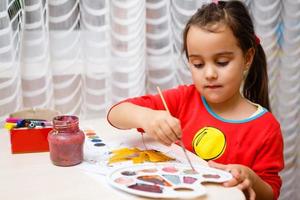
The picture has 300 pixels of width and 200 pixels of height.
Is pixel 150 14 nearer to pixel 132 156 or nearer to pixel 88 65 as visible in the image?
pixel 88 65

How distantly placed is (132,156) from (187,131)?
26 cm

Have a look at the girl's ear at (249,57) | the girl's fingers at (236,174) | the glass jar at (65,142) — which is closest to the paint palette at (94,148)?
the glass jar at (65,142)

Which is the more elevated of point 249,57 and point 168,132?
point 249,57

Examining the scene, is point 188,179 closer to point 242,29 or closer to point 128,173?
point 128,173

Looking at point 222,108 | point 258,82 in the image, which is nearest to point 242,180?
point 222,108

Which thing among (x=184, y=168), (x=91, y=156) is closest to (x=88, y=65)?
(x=91, y=156)

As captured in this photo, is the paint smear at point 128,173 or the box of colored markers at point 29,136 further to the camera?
the box of colored markers at point 29,136

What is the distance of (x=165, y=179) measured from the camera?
659mm

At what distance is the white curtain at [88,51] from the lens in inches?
44.5

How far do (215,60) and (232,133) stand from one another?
0.18m

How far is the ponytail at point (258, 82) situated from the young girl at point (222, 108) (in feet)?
0.13

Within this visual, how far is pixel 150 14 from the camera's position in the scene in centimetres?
126

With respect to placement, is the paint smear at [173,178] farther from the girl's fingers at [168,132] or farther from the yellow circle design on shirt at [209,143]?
the yellow circle design on shirt at [209,143]

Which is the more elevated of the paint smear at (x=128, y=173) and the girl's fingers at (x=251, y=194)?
the paint smear at (x=128, y=173)
